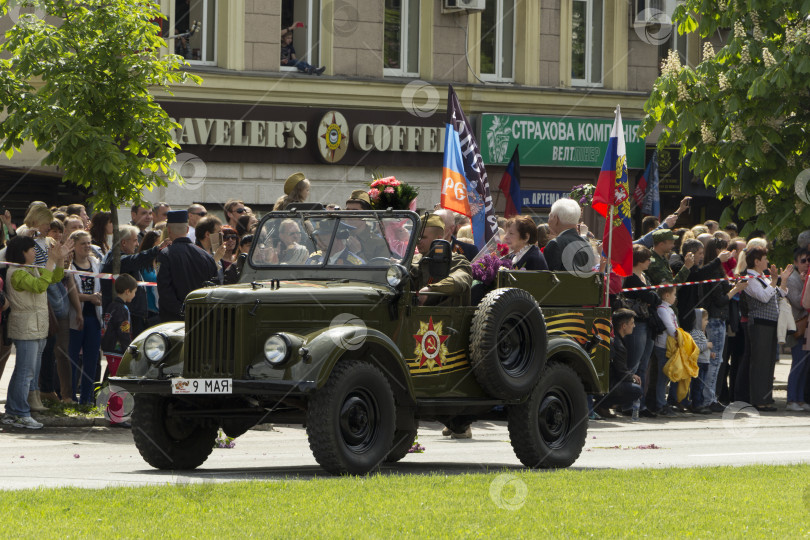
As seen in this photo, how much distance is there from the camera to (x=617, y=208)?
16.2m

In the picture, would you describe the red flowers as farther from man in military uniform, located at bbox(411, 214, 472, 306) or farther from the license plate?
the license plate

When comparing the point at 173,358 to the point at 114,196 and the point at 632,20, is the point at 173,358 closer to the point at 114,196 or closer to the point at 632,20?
the point at 114,196

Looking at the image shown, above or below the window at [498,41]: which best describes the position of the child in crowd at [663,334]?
below

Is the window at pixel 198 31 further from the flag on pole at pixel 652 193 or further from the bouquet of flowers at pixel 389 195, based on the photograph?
the bouquet of flowers at pixel 389 195

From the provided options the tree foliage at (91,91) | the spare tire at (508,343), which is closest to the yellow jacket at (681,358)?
the tree foliage at (91,91)

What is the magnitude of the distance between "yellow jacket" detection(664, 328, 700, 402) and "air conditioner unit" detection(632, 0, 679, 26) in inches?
580

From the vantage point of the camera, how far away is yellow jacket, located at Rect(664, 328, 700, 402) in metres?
17.7

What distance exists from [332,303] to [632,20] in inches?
873

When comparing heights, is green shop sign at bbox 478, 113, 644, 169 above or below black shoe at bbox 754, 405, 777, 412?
above

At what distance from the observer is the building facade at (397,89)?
2612 cm

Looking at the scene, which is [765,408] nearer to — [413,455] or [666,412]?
[666,412]

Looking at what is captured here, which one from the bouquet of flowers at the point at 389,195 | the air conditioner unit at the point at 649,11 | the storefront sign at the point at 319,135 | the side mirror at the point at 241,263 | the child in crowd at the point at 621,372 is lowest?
the child in crowd at the point at 621,372

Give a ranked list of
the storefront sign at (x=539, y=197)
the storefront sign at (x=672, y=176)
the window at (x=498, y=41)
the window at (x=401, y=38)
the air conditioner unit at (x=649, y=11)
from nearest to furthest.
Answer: the window at (x=401, y=38), the window at (x=498, y=41), the storefront sign at (x=539, y=197), the air conditioner unit at (x=649, y=11), the storefront sign at (x=672, y=176)

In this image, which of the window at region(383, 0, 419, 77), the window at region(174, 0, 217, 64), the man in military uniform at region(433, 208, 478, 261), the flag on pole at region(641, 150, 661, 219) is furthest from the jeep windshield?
the flag on pole at region(641, 150, 661, 219)
